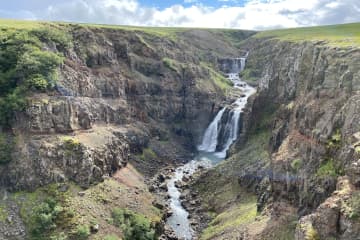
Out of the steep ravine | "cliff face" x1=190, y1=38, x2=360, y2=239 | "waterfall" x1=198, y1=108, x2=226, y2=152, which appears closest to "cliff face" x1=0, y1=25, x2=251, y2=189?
the steep ravine

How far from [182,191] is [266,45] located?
3424 inches

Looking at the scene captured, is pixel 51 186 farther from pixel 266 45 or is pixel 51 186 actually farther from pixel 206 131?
pixel 266 45

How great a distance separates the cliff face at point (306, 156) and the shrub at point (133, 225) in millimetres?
7565

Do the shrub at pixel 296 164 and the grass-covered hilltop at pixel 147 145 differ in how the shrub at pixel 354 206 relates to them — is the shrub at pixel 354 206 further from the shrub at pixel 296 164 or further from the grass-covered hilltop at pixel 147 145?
the shrub at pixel 296 164

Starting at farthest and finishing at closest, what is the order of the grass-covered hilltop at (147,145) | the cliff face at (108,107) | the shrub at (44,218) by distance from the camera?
1. the cliff face at (108,107)
2. the shrub at (44,218)
3. the grass-covered hilltop at (147,145)

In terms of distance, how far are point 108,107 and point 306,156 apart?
45.9 metres

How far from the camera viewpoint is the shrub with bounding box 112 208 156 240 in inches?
2210

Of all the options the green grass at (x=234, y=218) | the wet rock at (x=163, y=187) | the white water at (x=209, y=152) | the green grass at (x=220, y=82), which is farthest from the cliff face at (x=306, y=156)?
the green grass at (x=220, y=82)

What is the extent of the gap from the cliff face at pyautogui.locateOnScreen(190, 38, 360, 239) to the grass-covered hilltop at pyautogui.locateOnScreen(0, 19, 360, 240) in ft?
0.52

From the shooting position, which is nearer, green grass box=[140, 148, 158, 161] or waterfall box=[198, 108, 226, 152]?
green grass box=[140, 148, 158, 161]

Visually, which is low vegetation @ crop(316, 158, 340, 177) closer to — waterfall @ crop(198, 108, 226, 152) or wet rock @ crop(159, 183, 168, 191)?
wet rock @ crop(159, 183, 168, 191)

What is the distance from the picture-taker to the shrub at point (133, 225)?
56125 millimetres

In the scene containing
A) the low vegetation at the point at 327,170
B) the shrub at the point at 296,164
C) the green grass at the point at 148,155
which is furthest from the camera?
the green grass at the point at 148,155

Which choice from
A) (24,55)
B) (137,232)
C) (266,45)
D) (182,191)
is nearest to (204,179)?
(182,191)
